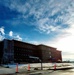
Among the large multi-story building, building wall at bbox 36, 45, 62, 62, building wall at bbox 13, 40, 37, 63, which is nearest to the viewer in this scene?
the large multi-story building

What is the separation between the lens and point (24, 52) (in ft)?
428

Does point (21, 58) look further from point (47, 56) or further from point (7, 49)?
point (47, 56)

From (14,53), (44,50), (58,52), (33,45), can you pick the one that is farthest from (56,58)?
(14,53)

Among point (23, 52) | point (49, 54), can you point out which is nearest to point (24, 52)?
point (23, 52)

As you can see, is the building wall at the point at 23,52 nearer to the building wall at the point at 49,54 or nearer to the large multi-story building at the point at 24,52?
the large multi-story building at the point at 24,52

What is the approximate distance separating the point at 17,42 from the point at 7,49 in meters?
18.0

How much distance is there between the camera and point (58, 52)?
179 m

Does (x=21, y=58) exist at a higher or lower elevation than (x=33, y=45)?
lower

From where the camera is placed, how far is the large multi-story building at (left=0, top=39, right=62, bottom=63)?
111 meters

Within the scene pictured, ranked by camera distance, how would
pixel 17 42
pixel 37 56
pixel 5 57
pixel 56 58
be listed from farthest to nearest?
1. pixel 56 58
2. pixel 37 56
3. pixel 17 42
4. pixel 5 57

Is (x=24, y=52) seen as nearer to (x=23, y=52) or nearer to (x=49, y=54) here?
(x=23, y=52)

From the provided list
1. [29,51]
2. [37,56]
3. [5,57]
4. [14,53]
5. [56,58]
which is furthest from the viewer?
[56,58]

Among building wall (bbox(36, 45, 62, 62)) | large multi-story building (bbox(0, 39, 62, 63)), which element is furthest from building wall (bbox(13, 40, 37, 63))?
building wall (bbox(36, 45, 62, 62))

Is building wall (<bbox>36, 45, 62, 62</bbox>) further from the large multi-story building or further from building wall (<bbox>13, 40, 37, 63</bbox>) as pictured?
building wall (<bbox>13, 40, 37, 63</bbox>)
